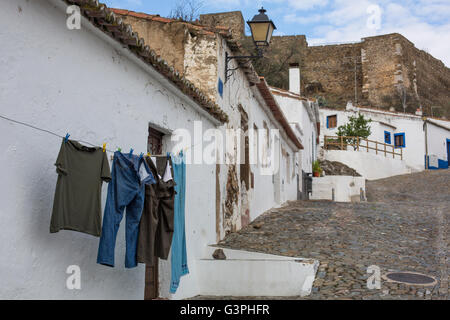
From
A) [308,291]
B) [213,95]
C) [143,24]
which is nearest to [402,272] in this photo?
[308,291]

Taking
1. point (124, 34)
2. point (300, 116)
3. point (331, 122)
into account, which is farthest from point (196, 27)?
point (331, 122)

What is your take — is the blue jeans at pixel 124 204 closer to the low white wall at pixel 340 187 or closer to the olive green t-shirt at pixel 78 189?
the olive green t-shirt at pixel 78 189

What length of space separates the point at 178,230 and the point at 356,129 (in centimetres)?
2670

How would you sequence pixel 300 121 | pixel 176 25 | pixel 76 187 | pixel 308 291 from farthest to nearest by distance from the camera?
1. pixel 300 121
2. pixel 176 25
3. pixel 308 291
4. pixel 76 187

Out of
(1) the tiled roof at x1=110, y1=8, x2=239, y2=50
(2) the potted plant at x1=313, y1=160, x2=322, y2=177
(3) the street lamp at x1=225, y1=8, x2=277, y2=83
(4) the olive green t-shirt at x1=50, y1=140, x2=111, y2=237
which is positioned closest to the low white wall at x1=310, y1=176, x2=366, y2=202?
(2) the potted plant at x1=313, y1=160, x2=322, y2=177

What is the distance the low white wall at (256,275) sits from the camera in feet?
22.4

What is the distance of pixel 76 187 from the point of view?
368 cm

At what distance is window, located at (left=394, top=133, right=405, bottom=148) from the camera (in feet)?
108

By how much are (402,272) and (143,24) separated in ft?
21.4

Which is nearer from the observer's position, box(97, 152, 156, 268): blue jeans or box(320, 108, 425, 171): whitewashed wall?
box(97, 152, 156, 268): blue jeans

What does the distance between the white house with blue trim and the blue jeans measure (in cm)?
2803

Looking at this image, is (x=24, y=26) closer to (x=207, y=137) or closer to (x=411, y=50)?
(x=207, y=137)

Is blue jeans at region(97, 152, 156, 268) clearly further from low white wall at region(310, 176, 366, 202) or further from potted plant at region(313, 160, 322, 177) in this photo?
potted plant at region(313, 160, 322, 177)

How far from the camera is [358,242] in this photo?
360 inches
